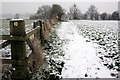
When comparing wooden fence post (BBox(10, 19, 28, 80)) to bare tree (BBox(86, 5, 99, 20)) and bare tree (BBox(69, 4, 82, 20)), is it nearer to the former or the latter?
bare tree (BBox(69, 4, 82, 20))

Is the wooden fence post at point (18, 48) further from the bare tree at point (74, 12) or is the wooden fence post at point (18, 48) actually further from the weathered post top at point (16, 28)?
the bare tree at point (74, 12)

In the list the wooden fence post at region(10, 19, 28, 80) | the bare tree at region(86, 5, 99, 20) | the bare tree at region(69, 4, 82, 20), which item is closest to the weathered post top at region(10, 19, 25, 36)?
the wooden fence post at region(10, 19, 28, 80)

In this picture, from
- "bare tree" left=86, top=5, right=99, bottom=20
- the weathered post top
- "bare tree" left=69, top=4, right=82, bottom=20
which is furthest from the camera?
"bare tree" left=86, top=5, right=99, bottom=20

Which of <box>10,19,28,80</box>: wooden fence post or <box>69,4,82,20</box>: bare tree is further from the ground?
<box>69,4,82,20</box>: bare tree

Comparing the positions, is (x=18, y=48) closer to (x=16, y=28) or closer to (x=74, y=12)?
(x=16, y=28)

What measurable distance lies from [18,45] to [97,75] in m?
2.33

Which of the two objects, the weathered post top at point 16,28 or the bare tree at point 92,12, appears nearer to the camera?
the weathered post top at point 16,28

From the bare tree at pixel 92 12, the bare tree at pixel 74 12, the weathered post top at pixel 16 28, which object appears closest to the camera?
the weathered post top at pixel 16 28

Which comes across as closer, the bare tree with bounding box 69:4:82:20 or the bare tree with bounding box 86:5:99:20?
the bare tree with bounding box 69:4:82:20

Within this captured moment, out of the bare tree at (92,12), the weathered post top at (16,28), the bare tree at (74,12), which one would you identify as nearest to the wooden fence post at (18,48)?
the weathered post top at (16,28)

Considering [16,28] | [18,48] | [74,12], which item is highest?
[74,12]

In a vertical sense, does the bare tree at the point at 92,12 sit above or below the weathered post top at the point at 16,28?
above

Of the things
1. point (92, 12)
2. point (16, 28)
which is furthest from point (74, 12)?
point (16, 28)

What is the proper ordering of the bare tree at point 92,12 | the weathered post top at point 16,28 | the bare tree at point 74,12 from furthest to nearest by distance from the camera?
1. the bare tree at point 92,12
2. the bare tree at point 74,12
3. the weathered post top at point 16,28
